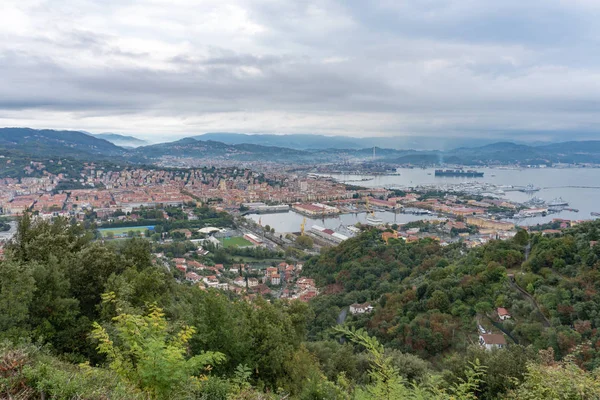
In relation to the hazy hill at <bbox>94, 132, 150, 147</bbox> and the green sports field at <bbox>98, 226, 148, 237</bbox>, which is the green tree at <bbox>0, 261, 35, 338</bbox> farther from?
the hazy hill at <bbox>94, 132, 150, 147</bbox>

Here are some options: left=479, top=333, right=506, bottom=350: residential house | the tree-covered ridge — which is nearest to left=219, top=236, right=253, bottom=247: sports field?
the tree-covered ridge

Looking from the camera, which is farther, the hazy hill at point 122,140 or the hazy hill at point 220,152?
the hazy hill at point 122,140

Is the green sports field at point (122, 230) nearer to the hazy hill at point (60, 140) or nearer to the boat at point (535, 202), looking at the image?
the boat at point (535, 202)

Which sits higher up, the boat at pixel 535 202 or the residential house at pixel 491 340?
the residential house at pixel 491 340

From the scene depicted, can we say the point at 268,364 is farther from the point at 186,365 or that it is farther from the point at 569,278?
the point at 569,278

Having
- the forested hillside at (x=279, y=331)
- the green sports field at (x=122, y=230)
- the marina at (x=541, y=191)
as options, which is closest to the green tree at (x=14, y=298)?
the forested hillside at (x=279, y=331)
